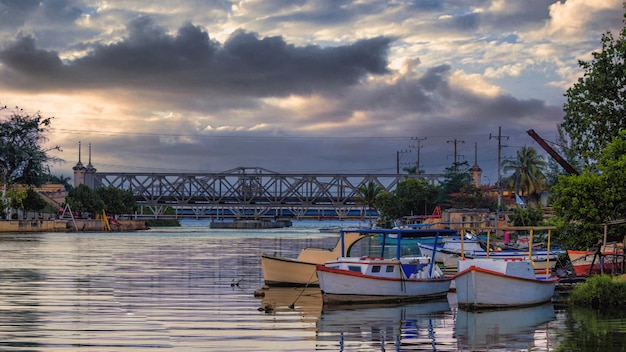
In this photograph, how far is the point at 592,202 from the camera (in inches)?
1694

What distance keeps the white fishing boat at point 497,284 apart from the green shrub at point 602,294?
1590 millimetres

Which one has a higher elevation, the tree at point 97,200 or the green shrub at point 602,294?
the tree at point 97,200

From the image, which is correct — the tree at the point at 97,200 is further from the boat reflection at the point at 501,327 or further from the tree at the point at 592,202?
the boat reflection at the point at 501,327

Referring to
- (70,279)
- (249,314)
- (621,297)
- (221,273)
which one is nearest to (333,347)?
(249,314)

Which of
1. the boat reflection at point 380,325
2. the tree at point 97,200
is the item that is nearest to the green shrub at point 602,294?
the boat reflection at point 380,325

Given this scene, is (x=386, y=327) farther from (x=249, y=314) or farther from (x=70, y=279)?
(x=70, y=279)

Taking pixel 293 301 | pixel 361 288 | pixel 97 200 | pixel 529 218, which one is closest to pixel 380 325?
pixel 361 288

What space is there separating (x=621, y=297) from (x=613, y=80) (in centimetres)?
2612

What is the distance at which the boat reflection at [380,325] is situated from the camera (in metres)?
26.4

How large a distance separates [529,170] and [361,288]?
114 meters

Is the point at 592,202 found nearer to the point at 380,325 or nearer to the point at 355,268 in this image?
the point at 355,268

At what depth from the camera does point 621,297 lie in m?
35.6

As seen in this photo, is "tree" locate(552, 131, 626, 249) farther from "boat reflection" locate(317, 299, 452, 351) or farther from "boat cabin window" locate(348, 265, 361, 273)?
"boat cabin window" locate(348, 265, 361, 273)

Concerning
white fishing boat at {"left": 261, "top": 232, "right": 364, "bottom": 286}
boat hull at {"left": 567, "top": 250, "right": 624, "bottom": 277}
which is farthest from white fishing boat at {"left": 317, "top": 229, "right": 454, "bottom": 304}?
boat hull at {"left": 567, "top": 250, "right": 624, "bottom": 277}
